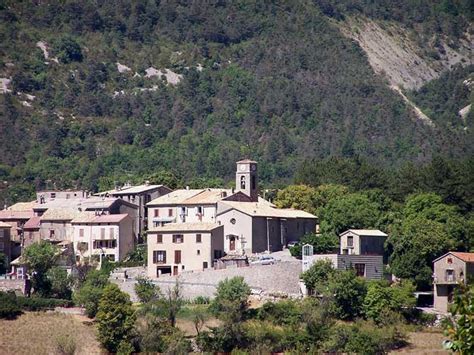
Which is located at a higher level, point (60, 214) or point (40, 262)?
point (60, 214)

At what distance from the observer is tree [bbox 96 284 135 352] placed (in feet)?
241

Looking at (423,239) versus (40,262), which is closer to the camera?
(423,239)

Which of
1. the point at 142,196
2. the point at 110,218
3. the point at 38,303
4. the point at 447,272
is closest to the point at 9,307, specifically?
the point at 38,303

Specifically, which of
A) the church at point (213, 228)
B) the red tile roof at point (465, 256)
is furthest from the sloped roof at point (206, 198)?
the red tile roof at point (465, 256)

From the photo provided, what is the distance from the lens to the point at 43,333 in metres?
75.9

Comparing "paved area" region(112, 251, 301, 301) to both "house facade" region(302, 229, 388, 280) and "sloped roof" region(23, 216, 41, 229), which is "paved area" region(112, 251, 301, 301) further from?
"sloped roof" region(23, 216, 41, 229)

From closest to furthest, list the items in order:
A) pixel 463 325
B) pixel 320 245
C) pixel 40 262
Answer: pixel 463 325, pixel 40 262, pixel 320 245

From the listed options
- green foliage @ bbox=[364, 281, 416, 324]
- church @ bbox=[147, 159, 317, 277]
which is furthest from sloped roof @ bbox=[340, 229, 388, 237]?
green foliage @ bbox=[364, 281, 416, 324]

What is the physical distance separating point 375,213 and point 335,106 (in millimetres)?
91349

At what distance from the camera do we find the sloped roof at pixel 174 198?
91375mm

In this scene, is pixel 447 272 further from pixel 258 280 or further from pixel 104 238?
pixel 104 238

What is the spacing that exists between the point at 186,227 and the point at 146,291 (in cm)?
623

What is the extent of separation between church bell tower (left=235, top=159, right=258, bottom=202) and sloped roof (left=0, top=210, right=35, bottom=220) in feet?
45.9

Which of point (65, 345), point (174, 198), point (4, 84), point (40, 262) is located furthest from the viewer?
point (4, 84)
